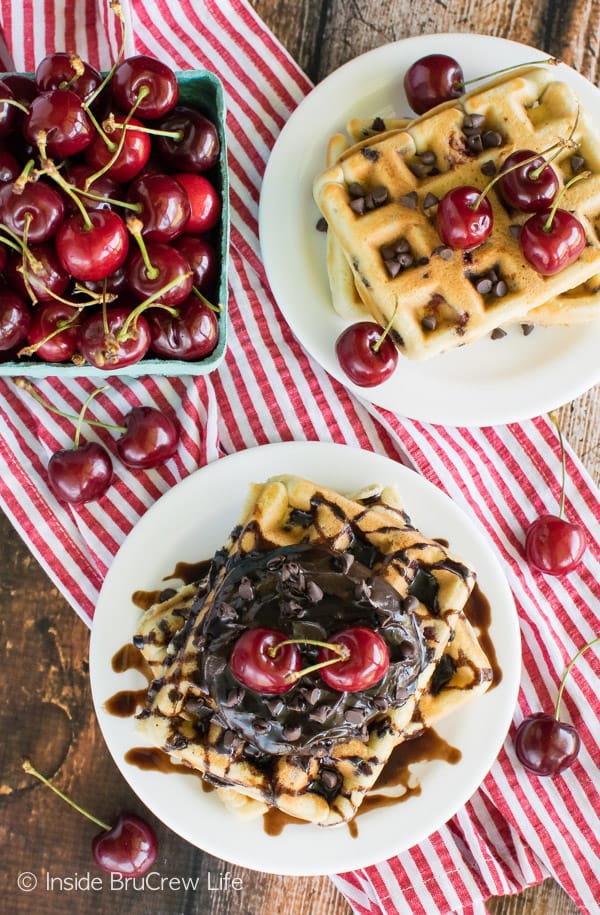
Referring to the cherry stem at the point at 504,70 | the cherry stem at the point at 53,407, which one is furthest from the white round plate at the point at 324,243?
the cherry stem at the point at 53,407

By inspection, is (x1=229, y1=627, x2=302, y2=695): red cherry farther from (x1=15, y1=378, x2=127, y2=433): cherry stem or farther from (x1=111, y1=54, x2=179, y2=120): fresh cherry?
(x1=111, y1=54, x2=179, y2=120): fresh cherry

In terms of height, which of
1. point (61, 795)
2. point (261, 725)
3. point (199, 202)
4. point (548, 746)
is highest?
point (199, 202)

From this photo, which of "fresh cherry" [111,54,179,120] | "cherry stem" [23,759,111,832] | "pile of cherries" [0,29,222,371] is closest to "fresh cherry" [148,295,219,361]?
"pile of cherries" [0,29,222,371]

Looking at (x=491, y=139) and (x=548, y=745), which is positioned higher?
(x=491, y=139)

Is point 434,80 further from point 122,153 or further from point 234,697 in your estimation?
point 234,697

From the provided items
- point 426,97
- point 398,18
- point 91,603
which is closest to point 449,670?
point 91,603

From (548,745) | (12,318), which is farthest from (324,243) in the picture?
(548,745)

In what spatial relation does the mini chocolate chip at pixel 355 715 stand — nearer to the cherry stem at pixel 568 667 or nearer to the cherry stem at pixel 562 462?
the cherry stem at pixel 568 667
